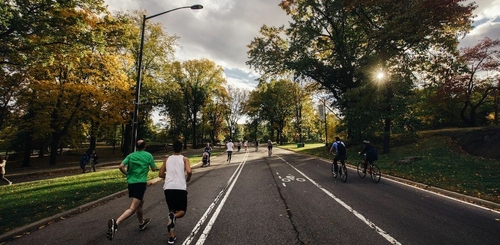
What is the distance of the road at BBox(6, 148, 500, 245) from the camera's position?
14.9 ft

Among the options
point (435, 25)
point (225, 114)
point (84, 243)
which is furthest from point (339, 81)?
point (225, 114)

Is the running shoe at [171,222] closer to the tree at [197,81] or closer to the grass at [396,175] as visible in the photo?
the grass at [396,175]

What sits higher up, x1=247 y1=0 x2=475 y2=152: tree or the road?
x1=247 y1=0 x2=475 y2=152: tree

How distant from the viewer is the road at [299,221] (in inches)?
178

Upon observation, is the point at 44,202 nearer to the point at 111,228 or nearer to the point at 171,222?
the point at 111,228

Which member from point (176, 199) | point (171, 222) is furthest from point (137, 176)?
point (171, 222)

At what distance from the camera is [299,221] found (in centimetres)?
544

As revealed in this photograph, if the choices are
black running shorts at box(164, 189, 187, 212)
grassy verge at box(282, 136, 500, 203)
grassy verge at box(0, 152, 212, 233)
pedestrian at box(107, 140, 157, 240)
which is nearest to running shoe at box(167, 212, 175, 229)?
black running shorts at box(164, 189, 187, 212)

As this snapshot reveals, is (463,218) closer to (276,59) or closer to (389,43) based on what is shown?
(389,43)

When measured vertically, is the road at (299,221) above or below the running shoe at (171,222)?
below

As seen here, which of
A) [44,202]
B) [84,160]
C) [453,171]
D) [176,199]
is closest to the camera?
[176,199]

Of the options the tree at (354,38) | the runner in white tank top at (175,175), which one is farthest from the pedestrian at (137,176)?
the tree at (354,38)

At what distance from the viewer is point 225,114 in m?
66.9

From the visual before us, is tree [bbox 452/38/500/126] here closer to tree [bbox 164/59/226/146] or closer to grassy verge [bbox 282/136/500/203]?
grassy verge [bbox 282/136/500/203]
